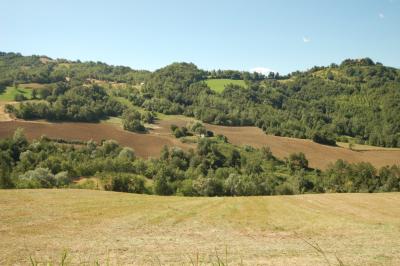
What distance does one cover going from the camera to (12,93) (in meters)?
132

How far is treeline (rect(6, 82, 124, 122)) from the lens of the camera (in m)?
110

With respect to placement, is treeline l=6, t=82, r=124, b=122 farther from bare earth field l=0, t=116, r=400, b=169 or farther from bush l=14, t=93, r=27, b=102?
bush l=14, t=93, r=27, b=102

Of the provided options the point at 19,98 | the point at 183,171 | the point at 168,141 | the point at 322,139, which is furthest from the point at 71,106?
the point at 322,139

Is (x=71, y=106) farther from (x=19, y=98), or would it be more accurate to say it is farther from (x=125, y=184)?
(x=125, y=184)

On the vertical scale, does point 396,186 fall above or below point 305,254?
below

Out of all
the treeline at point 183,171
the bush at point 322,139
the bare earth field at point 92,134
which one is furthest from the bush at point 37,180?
the bush at point 322,139

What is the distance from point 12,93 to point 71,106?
29742 millimetres

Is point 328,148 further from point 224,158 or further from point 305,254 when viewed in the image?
point 305,254

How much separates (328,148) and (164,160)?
Result: 54.2 meters

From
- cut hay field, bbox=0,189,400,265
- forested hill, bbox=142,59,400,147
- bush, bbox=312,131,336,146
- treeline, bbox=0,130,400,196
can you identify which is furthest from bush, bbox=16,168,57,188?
forested hill, bbox=142,59,400,147

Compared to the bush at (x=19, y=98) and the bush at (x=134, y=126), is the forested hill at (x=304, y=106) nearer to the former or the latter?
the bush at (x=134, y=126)

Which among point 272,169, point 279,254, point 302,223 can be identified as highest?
point 279,254

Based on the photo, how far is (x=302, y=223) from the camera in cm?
2980

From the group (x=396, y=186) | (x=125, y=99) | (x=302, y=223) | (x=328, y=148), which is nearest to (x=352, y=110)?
(x=328, y=148)
